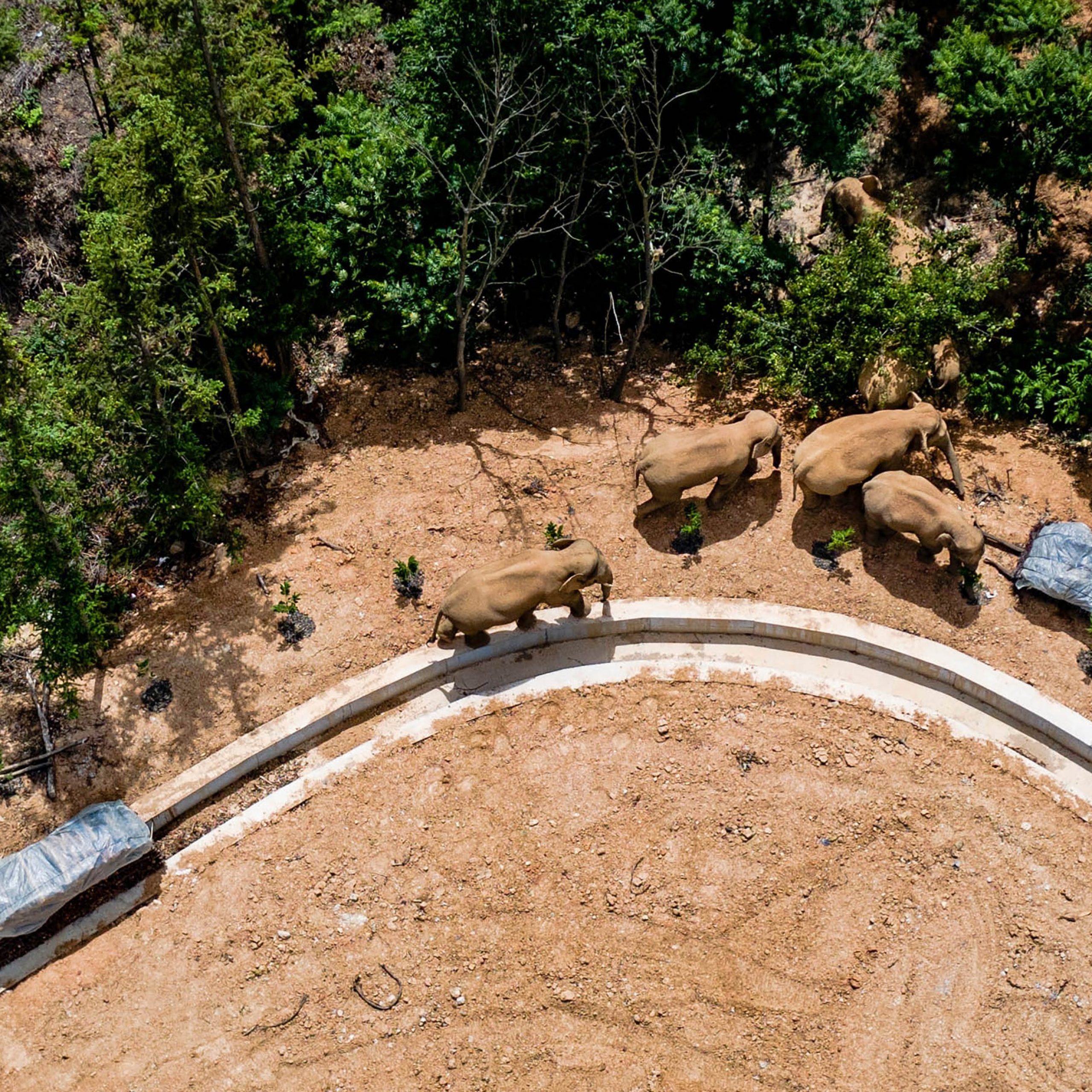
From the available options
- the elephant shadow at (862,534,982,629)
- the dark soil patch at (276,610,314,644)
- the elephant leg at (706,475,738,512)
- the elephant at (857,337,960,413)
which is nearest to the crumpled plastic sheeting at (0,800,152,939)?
the dark soil patch at (276,610,314,644)

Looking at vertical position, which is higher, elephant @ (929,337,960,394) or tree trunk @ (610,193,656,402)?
tree trunk @ (610,193,656,402)

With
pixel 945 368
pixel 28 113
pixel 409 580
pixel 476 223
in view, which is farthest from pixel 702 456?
pixel 28 113

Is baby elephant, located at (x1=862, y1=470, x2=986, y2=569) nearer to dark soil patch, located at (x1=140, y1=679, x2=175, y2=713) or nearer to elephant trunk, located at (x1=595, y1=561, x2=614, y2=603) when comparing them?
elephant trunk, located at (x1=595, y1=561, x2=614, y2=603)

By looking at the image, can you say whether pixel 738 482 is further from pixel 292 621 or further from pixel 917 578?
pixel 292 621

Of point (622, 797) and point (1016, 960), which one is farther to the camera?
point (622, 797)

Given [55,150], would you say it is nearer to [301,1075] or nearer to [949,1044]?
[301,1075]


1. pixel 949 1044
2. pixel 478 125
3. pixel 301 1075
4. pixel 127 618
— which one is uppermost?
pixel 478 125

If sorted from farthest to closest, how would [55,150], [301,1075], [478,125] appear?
1. [55,150]
2. [478,125]
3. [301,1075]

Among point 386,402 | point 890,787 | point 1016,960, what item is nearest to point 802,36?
point 386,402
